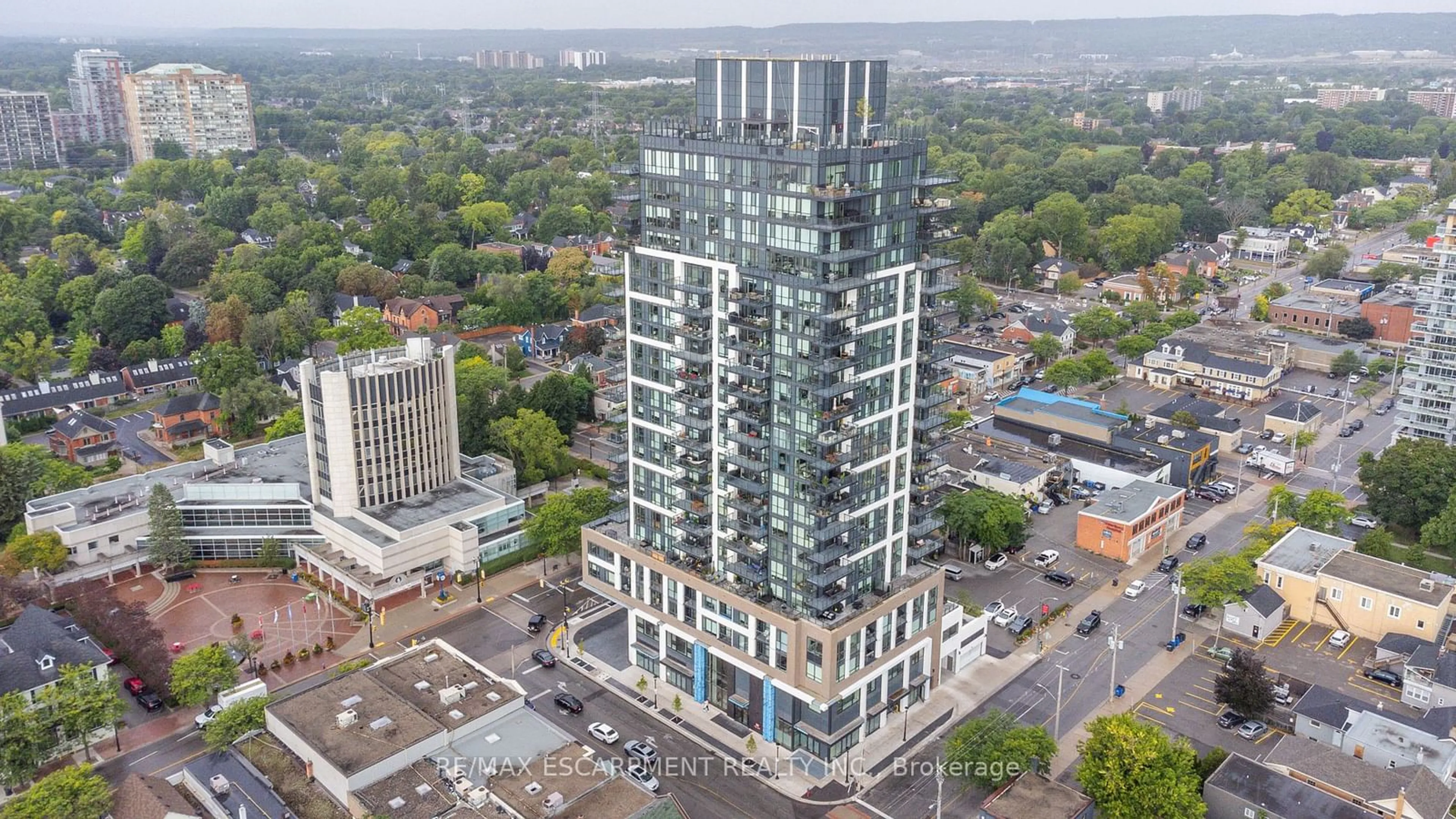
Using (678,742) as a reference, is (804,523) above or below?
above

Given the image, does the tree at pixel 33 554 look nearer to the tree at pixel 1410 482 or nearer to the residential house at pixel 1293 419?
the tree at pixel 1410 482

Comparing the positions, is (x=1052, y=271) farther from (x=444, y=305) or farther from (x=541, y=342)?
(x=444, y=305)

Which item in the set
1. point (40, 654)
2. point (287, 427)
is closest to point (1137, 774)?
point (40, 654)

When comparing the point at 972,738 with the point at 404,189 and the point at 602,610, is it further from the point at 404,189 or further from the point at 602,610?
the point at 404,189

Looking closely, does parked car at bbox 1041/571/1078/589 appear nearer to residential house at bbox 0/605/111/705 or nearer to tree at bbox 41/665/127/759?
tree at bbox 41/665/127/759

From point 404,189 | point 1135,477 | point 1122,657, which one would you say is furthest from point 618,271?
point 1122,657

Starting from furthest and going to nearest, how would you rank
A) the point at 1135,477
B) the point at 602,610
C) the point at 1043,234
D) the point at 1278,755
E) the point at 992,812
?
1. the point at 1043,234
2. the point at 1135,477
3. the point at 602,610
4. the point at 1278,755
5. the point at 992,812
